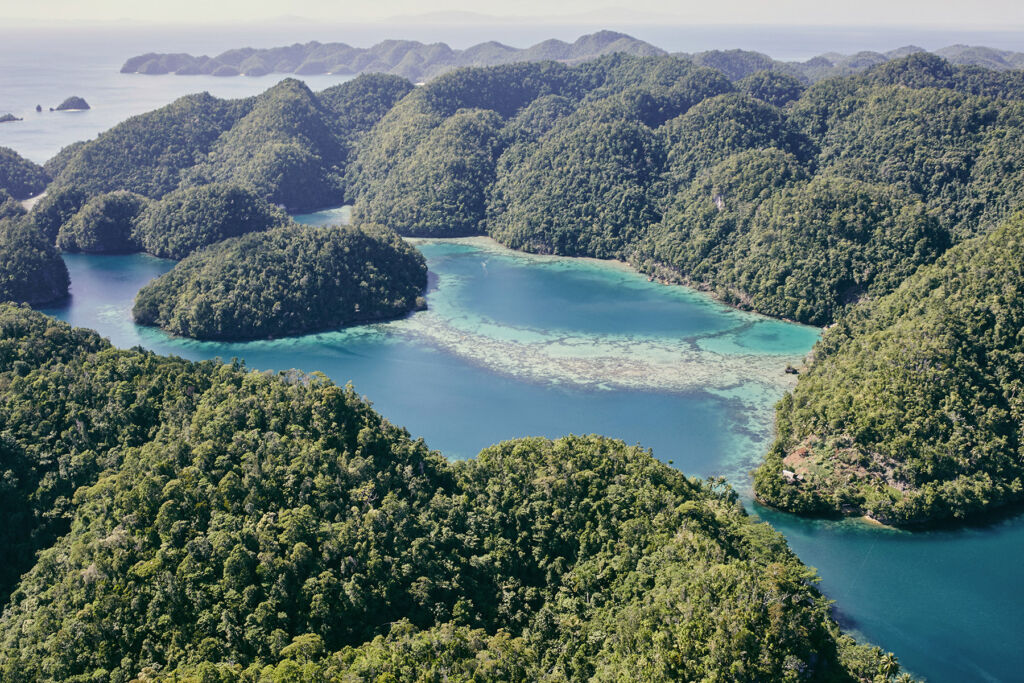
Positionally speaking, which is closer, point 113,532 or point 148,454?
point 113,532

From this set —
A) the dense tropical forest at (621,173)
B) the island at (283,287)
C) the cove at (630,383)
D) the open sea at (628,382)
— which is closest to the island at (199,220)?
the dense tropical forest at (621,173)

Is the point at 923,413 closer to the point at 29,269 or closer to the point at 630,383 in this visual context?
the point at 630,383

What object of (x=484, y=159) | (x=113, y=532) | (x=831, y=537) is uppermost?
(x=484, y=159)

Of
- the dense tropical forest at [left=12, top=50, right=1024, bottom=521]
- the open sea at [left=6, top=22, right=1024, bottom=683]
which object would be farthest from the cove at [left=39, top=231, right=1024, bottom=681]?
the dense tropical forest at [left=12, top=50, right=1024, bottom=521]

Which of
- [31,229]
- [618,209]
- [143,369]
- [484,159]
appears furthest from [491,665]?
[484,159]

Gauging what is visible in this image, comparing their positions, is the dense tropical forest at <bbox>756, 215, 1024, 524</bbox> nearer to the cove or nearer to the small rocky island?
the cove

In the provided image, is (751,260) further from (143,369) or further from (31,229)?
(31,229)

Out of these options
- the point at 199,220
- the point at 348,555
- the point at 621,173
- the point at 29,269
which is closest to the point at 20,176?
the point at 199,220
